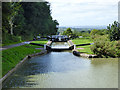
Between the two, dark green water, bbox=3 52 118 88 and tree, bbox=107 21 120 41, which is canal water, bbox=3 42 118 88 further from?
tree, bbox=107 21 120 41

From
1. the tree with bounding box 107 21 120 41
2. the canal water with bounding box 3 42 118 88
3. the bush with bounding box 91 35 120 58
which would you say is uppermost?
the tree with bounding box 107 21 120 41

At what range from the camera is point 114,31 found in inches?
918

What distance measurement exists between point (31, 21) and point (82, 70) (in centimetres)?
2932

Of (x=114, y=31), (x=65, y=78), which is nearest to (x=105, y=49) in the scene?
(x=114, y=31)

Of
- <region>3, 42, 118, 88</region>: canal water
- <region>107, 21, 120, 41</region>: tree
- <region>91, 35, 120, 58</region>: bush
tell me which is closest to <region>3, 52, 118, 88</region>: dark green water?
<region>3, 42, 118, 88</region>: canal water

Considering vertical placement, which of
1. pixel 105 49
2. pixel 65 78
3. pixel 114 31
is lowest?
pixel 65 78

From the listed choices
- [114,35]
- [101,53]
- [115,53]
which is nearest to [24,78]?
[101,53]

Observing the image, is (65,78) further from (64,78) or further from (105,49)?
(105,49)

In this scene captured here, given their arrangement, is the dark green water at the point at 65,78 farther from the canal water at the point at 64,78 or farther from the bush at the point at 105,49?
the bush at the point at 105,49

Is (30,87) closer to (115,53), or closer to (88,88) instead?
(88,88)

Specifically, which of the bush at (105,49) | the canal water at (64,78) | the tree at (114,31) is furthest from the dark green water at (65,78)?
the tree at (114,31)

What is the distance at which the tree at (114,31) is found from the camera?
76.3 ft

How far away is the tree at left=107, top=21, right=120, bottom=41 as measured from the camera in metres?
23.3

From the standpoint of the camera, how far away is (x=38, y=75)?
14180 millimetres
